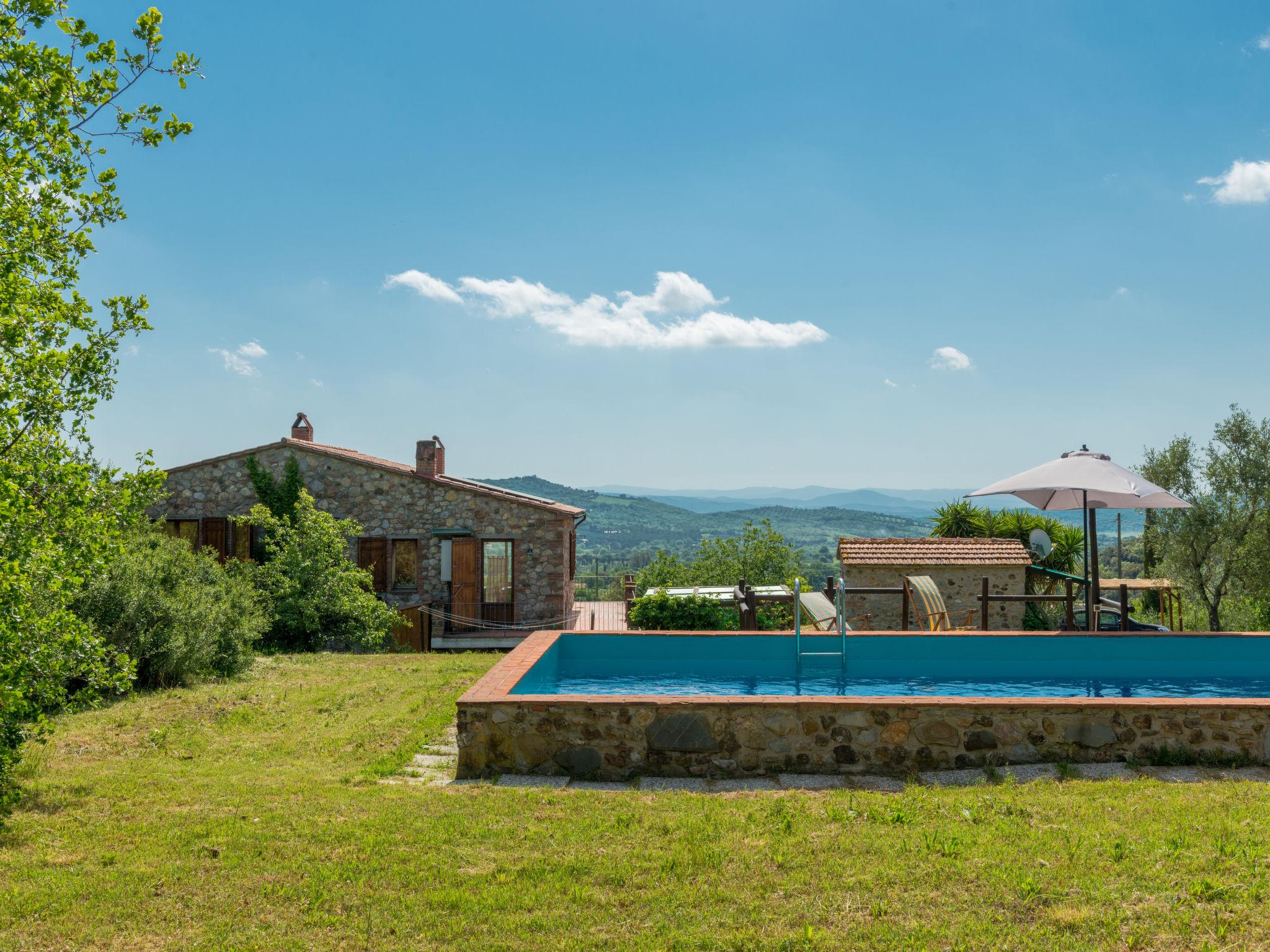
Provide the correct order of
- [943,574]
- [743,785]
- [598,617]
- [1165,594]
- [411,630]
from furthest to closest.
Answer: [598,617] < [1165,594] < [411,630] < [943,574] < [743,785]

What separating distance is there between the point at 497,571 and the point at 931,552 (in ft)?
32.2

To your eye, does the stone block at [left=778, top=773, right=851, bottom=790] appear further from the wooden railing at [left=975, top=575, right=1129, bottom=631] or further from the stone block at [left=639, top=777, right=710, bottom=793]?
the wooden railing at [left=975, top=575, right=1129, bottom=631]

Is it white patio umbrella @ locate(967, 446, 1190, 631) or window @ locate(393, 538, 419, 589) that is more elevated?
white patio umbrella @ locate(967, 446, 1190, 631)

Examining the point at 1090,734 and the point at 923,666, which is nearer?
the point at 1090,734

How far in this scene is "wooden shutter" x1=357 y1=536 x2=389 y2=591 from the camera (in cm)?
1866

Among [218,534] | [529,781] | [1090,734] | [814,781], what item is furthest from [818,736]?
[218,534]

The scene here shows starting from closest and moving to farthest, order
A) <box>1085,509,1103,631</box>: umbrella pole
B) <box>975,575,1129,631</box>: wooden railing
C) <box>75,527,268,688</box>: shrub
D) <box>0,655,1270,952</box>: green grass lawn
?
<box>0,655,1270,952</box>: green grass lawn < <box>75,527,268,688</box>: shrub < <box>1085,509,1103,631</box>: umbrella pole < <box>975,575,1129,631</box>: wooden railing

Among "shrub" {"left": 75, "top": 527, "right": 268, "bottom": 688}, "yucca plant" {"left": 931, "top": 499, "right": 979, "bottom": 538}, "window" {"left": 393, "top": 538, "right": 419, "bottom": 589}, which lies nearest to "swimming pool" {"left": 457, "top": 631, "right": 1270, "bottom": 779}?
"shrub" {"left": 75, "top": 527, "right": 268, "bottom": 688}

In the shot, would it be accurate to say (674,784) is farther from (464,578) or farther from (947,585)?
(464,578)

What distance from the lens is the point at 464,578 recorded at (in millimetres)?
18562

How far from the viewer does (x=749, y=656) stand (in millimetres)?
10984

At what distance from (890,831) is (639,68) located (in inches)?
571

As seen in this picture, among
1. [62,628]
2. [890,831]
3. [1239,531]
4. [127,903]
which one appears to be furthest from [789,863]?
[1239,531]

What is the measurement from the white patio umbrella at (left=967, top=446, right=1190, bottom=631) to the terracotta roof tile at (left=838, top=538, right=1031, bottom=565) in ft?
9.65
